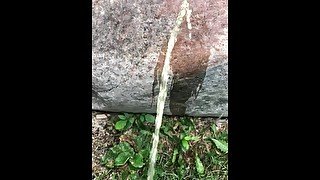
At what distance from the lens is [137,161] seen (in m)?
2.99

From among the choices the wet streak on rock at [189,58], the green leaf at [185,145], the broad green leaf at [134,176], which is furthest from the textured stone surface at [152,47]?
the broad green leaf at [134,176]

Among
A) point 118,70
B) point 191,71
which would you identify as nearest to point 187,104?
point 191,71

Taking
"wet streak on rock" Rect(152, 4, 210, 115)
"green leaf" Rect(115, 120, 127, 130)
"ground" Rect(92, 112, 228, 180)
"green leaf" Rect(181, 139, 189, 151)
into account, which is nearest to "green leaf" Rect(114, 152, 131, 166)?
"ground" Rect(92, 112, 228, 180)

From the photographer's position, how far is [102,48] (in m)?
2.78

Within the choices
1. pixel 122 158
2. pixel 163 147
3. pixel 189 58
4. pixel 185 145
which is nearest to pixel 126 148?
pixel 122 158

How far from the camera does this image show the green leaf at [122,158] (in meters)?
3.00

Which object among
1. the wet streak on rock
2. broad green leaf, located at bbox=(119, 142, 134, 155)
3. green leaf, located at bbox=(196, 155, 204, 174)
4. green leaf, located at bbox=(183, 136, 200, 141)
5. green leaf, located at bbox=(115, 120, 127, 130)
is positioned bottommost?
green leaf, located at bbox=(196, 155, 204, 174)

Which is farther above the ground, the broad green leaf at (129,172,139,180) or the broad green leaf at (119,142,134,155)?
the broad green leaf at (119,142,134,155)

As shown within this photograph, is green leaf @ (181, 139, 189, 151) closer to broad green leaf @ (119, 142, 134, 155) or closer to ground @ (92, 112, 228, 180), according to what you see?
ground @ (92, 112, 228, 180)

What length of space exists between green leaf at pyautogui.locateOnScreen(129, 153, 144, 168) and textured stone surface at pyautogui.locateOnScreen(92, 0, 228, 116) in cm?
33

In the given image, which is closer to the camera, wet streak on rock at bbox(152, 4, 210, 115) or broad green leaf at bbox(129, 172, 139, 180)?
wet streak on rock at bbox(152, 4, 210, 115)

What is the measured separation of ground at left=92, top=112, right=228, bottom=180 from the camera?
3.01 m

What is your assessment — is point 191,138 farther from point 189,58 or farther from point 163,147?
point 189,58

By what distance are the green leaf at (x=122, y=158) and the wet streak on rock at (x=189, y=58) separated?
41 cm
